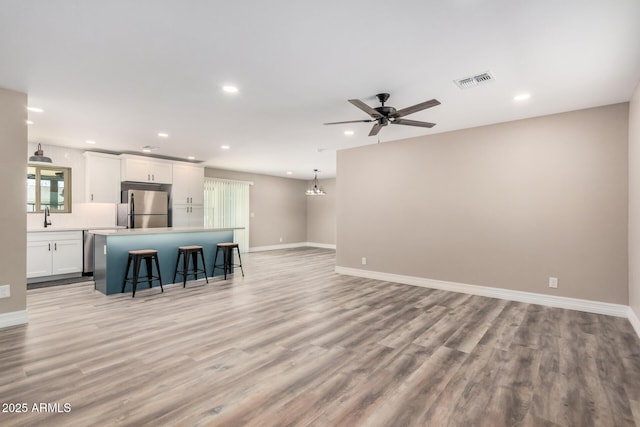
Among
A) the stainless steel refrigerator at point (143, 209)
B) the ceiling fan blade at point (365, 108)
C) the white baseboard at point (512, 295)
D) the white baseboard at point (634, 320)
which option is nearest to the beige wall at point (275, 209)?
the stainless steel refrigerator at point (143, 209)

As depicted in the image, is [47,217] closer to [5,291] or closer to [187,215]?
[187,215]

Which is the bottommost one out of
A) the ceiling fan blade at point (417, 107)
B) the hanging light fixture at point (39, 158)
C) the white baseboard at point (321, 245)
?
the white baseboard at point (321, 245)

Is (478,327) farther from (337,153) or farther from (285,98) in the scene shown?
(337,153)

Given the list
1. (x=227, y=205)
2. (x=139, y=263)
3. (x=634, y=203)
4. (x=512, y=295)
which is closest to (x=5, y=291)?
(x=139, y=263)

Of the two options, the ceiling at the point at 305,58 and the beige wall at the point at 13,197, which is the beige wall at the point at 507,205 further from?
the beige wall at the point at 13,197

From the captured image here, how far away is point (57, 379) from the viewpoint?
2.31 meters

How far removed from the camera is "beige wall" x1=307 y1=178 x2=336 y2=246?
1114 cm

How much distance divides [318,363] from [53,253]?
5.65m

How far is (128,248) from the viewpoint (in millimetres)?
4977

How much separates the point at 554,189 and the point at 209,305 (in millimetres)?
4908

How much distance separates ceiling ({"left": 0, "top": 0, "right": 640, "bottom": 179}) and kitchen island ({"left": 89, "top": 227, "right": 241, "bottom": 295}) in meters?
1.77

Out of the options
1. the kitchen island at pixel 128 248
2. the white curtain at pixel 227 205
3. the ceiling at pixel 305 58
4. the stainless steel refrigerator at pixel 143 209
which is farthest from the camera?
the white curtain at pixel 227 205

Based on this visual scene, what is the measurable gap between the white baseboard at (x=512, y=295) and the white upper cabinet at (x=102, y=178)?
5462 mm

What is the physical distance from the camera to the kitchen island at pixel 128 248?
4.75m
